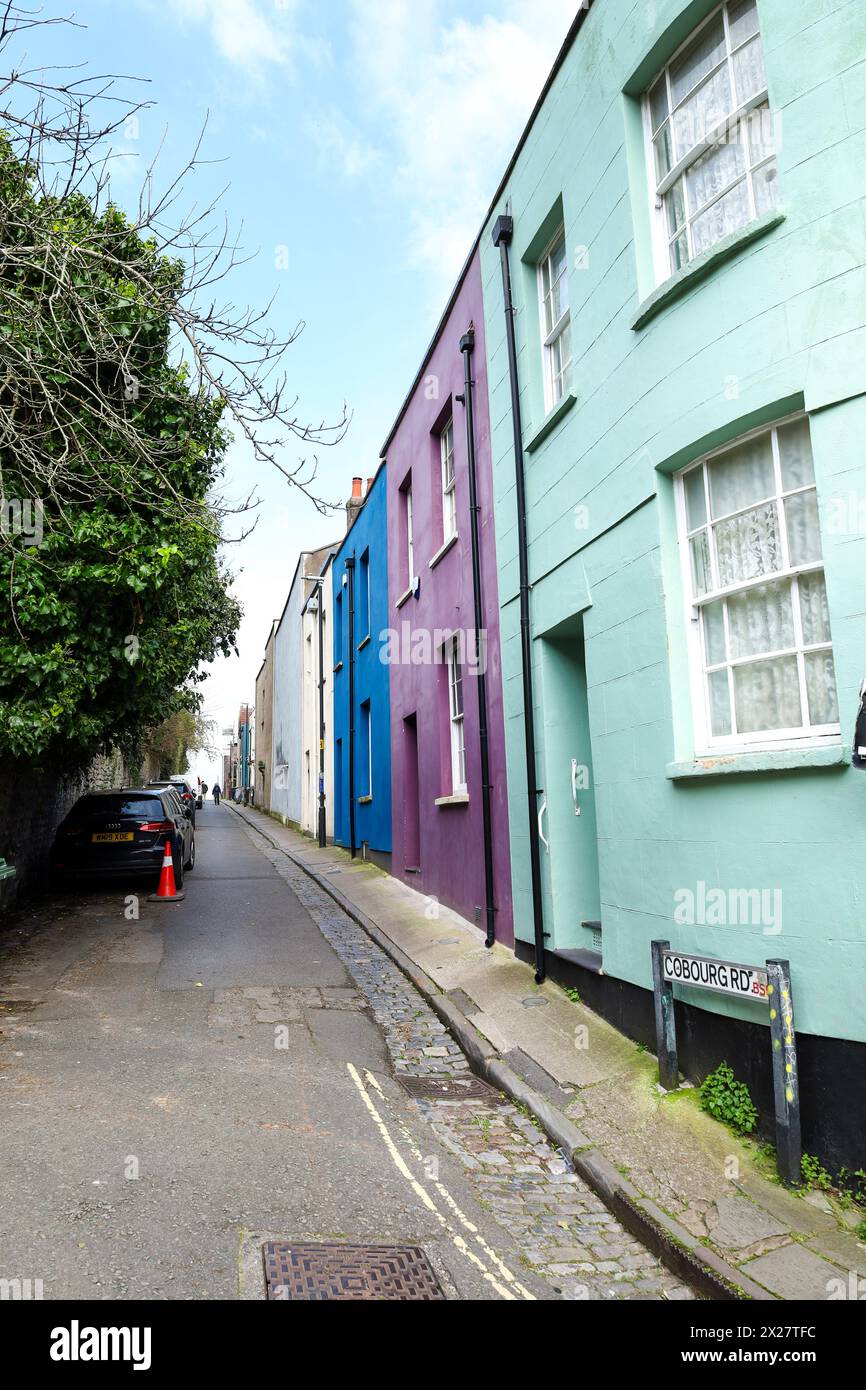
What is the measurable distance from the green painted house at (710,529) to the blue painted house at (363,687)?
300 inches

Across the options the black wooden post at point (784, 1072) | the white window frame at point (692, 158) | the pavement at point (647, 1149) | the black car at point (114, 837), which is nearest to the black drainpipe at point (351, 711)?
the black car at point (114, 837)

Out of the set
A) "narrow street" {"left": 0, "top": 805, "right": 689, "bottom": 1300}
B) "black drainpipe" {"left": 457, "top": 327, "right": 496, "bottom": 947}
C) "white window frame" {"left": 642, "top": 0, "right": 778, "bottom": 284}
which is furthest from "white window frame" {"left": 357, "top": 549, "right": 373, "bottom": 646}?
"white window frame" {"left": 642, "top": 0, "right": 778, "bottom": 284}

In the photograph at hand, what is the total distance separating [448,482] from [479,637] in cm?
284

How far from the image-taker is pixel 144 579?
29.1 feet

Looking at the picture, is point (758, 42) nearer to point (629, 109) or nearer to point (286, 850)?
point (629, 109)

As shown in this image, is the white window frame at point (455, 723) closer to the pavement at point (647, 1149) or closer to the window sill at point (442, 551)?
the window sill at point (442, 551)

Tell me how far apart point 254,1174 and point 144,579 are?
5859 mm

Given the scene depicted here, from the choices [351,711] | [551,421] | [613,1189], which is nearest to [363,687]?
[351,711]

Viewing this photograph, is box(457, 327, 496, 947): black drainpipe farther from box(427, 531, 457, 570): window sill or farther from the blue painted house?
the blue painted house

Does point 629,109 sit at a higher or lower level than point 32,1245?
higher

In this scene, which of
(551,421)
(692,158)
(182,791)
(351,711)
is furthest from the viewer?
(182,791)

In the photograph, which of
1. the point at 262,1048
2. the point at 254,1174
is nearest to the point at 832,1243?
the point at 254,1174

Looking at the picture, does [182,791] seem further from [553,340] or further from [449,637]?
[553,340]

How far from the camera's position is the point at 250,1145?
4.81 metres
